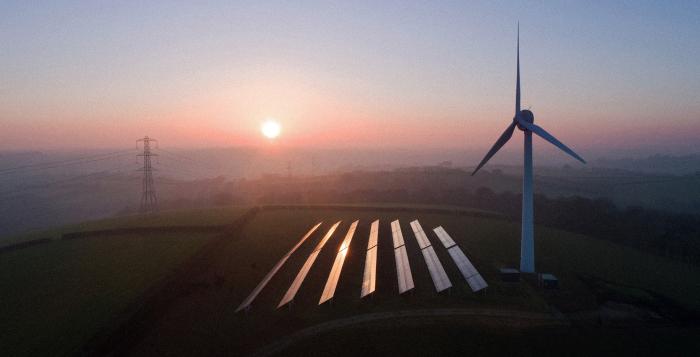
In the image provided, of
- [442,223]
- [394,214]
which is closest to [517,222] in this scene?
[442,223]

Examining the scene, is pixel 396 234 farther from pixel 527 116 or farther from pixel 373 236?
pixel 527 116

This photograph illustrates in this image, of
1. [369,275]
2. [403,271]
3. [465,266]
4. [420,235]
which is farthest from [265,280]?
[420,235]

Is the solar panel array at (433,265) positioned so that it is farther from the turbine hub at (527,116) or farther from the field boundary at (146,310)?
the field boundary at (146,310)

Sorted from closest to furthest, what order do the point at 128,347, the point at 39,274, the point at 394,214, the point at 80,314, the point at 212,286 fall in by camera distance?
the point at 128,347, the point at 80,314, the point at 212,286, the point at 39,274, the point at 394,214

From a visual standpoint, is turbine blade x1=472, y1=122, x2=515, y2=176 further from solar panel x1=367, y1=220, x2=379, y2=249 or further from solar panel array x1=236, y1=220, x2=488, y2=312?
solar panel x1=367, y1=220, x2=379, y2=249

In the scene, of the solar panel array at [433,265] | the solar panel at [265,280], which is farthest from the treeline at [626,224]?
the solar panel at [265,280]

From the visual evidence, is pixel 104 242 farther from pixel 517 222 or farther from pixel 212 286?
pixel 517 222

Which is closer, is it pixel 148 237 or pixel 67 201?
pixel 148 237
